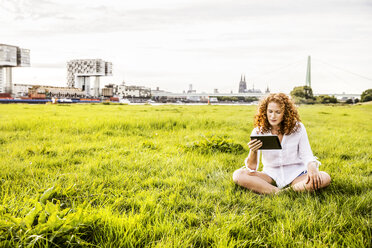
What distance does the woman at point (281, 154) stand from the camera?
2894 millimetres

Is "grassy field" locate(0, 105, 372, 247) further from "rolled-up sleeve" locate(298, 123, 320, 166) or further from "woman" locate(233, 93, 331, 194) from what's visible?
"rolled-up sleeve" locate(298, 123, 320, 166)

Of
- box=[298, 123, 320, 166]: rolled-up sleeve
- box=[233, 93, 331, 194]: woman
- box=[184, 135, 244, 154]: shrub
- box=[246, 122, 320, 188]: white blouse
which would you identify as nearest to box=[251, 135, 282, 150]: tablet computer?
box=[233, 93, 331, 194]: woman

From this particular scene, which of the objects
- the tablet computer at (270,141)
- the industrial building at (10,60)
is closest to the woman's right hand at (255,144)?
the tablet computer at (270,141)

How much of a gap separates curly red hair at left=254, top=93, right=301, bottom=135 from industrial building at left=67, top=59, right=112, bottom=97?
151 m

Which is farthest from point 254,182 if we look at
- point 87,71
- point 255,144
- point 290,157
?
point 87,71

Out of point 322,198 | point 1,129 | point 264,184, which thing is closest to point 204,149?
point 264,184

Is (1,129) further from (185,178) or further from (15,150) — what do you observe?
(185,178)

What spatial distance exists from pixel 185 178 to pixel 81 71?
16753 cm

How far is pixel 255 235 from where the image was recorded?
6.70 feet

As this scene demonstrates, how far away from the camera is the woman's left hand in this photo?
104 inches

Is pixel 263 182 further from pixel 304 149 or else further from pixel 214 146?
pixel 214 146

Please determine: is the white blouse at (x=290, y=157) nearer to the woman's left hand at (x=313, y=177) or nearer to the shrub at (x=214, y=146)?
the woman's left hand at (x=313, y=177)

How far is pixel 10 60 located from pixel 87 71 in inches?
1513

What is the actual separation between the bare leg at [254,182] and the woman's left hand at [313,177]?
0.37m
